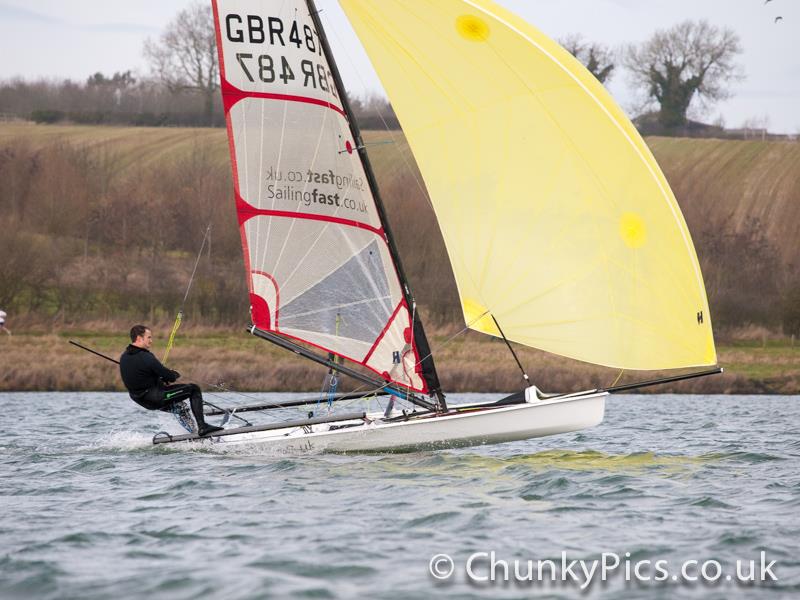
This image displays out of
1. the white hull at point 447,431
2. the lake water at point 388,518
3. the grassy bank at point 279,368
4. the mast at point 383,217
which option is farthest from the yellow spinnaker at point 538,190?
the grassy bank at point 279,368

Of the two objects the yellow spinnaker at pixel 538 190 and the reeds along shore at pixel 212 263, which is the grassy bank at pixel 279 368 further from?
the yellow spinnaker at pixel 538 190

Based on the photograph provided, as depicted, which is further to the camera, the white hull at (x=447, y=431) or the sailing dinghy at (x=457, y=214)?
the white hull at (x=447, y=431)

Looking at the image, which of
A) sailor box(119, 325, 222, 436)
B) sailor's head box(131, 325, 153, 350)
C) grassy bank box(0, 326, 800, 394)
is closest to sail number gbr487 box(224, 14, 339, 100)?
sailor's head box(131, 325, 153, 350)

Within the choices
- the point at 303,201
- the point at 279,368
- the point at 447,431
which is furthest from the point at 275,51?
the point at 279,368

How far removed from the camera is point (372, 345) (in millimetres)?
15156

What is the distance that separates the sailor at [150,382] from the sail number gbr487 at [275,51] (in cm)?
358

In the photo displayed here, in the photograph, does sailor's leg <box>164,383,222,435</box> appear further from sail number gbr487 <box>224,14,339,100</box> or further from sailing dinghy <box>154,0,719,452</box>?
sail number gbr487 <box>224,14,339,100</box>

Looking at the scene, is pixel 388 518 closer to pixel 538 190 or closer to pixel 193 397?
pixel 193 397

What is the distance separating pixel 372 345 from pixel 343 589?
7.13 meters

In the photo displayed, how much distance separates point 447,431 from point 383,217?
290 cm

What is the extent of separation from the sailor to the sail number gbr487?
3.58 m

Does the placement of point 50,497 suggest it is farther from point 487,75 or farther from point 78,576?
point 487,75

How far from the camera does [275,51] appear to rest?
14625 millimetres

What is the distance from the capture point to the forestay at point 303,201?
1465 centimetres
